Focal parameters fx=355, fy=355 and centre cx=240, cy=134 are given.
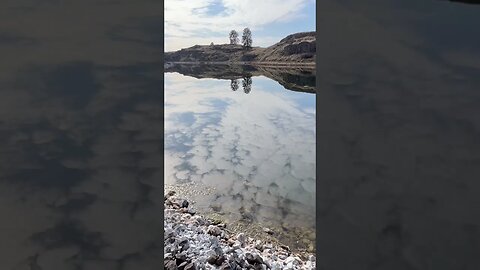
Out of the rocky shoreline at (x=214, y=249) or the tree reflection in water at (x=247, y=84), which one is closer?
the rocky shoreline at (x=214, y=249)

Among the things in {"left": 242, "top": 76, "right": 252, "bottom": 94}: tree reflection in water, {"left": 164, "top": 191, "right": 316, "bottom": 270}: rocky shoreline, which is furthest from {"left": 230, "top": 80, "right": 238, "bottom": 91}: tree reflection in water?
{"left": 164, "top": 191, "right": 316, "bottom": 270}: rocky shoreline

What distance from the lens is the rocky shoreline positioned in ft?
6.68

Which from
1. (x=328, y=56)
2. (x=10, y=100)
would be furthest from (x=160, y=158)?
(x=328, y=56)

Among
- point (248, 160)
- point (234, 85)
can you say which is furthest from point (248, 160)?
point (234, 85)

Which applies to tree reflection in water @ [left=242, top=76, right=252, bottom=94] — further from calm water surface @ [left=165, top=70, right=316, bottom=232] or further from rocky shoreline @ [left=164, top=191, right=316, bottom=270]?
rocky shoreline @ [left=164, top=191, right=316, bottom=270]

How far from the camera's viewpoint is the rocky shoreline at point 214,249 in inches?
80.2

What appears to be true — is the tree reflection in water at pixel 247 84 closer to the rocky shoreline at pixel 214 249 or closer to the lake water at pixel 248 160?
the lake water at pixel 248 160

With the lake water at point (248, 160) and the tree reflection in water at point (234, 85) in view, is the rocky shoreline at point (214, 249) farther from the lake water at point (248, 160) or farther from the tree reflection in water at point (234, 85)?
the tree reflection in water at point (234, 85)

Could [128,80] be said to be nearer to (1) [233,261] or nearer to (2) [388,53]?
(2) [388,53]

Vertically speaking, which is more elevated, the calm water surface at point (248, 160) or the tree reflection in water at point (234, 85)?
the tree reflection in water at point (234, 85)

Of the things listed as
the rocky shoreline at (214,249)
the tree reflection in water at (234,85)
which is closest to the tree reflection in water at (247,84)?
the tree reflection in water at (234,85)

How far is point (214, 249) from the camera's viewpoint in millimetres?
2146

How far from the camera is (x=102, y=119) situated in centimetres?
118

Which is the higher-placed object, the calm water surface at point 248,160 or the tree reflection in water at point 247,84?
the tree reflection in water at point 247,84
